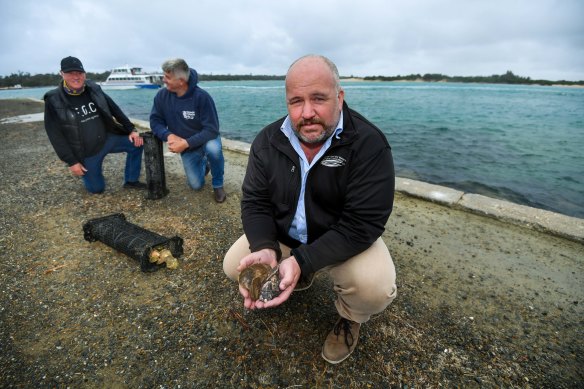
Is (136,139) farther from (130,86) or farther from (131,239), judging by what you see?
(130,86)

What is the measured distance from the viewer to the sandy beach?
2197 millimetres

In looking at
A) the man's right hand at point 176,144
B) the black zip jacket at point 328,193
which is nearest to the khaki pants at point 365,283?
the black zip jacket at point 328,193

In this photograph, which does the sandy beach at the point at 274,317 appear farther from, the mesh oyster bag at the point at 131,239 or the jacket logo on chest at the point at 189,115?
the jacket logo on chest at the point at 189,115

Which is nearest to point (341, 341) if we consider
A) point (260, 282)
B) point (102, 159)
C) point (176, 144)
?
point (260, 282)

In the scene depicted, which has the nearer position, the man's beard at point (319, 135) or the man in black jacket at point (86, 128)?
the man's beard at point (319, 135)

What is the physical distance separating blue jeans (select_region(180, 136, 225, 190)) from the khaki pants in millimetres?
3211

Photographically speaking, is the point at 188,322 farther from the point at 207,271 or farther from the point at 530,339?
the point at 530,339

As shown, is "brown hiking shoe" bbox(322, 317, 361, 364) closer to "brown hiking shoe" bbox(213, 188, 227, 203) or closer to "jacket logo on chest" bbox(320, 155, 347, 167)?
"jacket logo on chest" bbox(320, 155, 347, 167)

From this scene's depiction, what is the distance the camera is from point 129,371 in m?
2.19

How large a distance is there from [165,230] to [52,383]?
2.18 metres

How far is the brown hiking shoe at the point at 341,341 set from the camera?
2.28m

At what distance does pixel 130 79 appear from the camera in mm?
68375

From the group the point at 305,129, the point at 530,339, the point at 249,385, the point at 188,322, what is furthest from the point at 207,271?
the point at 530,339

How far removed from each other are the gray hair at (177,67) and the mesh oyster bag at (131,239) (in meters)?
2.30
